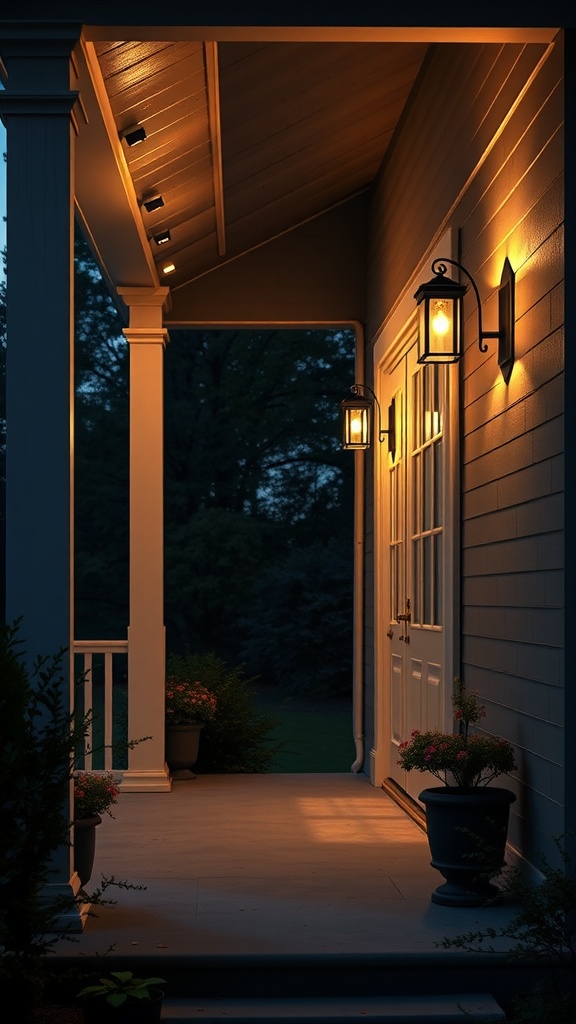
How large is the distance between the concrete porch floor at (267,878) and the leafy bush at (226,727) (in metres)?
1.10

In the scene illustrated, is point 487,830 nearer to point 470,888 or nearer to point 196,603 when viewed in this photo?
point 470,888

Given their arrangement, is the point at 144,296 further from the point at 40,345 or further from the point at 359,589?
the point at 40,345

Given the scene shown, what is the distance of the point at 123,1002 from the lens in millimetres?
3049

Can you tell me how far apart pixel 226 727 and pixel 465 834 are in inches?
174

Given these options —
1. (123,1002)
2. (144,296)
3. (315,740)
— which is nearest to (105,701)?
(144,296)

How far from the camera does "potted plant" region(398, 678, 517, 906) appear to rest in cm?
393

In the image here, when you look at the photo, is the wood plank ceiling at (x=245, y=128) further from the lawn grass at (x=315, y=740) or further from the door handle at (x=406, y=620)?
the lawn grass at (x=315, y=740)

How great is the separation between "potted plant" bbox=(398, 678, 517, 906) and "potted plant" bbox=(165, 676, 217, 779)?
11.3ft

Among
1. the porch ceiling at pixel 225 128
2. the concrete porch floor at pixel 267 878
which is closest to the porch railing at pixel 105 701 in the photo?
the concrete porch floor at pixel 267 878

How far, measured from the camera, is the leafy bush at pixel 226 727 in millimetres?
8180

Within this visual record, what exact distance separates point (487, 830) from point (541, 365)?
1473 mm

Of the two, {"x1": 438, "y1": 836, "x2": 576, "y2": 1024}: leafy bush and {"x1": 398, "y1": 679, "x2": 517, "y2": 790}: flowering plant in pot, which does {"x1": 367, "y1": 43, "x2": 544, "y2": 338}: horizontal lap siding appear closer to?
{"x1": 398, "y1": 679, "x2": 517, "y2": 790}: flowering plant in pot

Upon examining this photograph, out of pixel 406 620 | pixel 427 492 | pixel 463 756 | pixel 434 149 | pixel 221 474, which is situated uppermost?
pixel 434 149

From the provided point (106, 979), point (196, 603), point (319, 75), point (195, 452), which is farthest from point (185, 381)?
point (106, 979)
